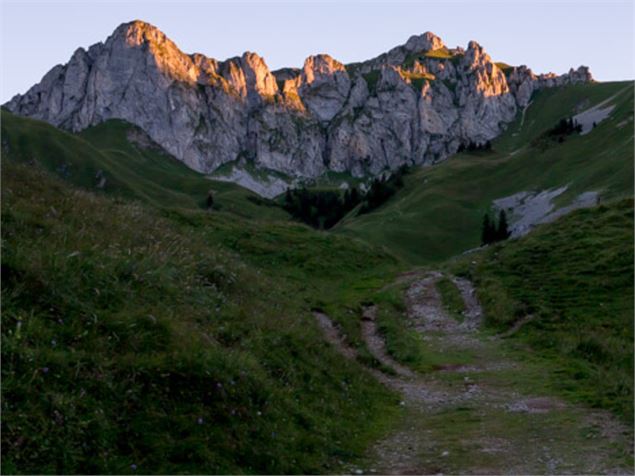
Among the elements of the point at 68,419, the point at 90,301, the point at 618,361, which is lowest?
the point at 618,361

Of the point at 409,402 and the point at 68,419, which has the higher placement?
the point at 68,419

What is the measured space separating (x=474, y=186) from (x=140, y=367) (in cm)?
14097

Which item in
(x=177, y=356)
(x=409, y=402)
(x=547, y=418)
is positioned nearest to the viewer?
(x=177, y=356)

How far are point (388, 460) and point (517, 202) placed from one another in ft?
398

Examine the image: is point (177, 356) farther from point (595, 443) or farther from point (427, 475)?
point (595, 443)

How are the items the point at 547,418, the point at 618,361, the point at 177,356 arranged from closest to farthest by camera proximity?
1. the point at 177,356
2. the point at 547,418
3. the point at 618,361

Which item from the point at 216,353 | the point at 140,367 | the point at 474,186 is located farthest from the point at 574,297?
the point at 474,186

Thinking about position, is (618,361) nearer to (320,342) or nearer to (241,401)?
(320,342)

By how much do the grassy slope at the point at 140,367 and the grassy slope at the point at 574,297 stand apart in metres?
6.96

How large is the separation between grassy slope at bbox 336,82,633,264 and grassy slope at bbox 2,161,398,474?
7620 centimetres

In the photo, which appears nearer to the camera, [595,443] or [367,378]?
[595,443]

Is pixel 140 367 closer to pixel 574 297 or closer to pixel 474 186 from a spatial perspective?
pixel 574 297

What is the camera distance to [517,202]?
410 ft

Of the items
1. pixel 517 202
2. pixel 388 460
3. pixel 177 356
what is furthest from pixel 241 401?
pixel 517 202
